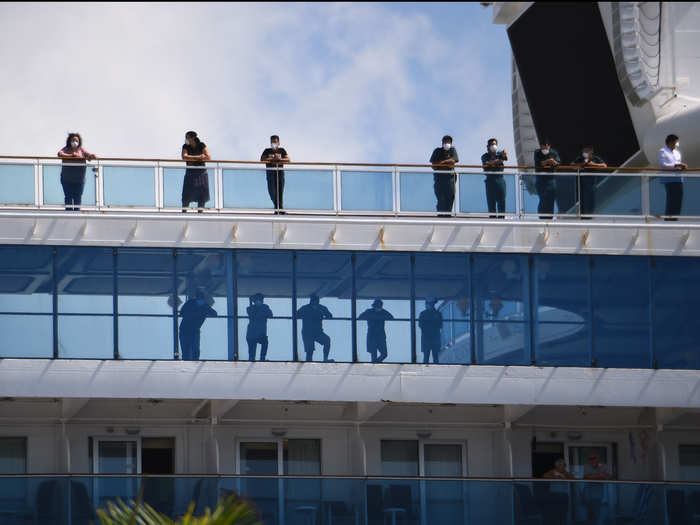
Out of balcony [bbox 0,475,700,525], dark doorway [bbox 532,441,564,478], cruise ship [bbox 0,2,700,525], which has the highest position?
cruise ship [bbox 0,2,700,525]

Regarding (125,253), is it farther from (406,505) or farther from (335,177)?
(406,505)

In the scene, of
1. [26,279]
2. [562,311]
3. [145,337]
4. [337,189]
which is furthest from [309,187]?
[26,279]

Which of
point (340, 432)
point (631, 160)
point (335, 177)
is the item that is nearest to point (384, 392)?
point (340, 432)

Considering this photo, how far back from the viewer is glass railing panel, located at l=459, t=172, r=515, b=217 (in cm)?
3014

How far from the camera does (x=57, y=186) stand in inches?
1150

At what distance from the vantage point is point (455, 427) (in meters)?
30.2

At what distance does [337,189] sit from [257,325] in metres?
3.03

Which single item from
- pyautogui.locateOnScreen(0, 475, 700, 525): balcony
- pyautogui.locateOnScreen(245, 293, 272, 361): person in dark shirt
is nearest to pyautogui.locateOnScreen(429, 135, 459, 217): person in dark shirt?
pyautogui.locateOnScreen(245, 293, 272, 361): person in dark shirt

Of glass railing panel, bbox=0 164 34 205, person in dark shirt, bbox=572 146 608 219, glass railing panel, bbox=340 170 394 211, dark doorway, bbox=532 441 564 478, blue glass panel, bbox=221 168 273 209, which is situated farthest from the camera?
dark doorway, bbox=532 441 564 478

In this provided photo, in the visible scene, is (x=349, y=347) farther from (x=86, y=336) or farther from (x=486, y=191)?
(x=86, y=336)

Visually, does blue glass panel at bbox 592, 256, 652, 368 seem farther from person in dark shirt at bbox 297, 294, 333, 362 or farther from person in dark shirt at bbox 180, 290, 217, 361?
person in dark shirt at bbox 180, 290, 217, 361

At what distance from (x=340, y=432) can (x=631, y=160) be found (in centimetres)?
1550

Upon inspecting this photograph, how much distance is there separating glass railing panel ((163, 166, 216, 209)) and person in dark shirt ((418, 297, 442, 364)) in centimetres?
430

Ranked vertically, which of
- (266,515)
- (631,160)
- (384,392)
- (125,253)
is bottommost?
(266,515)
